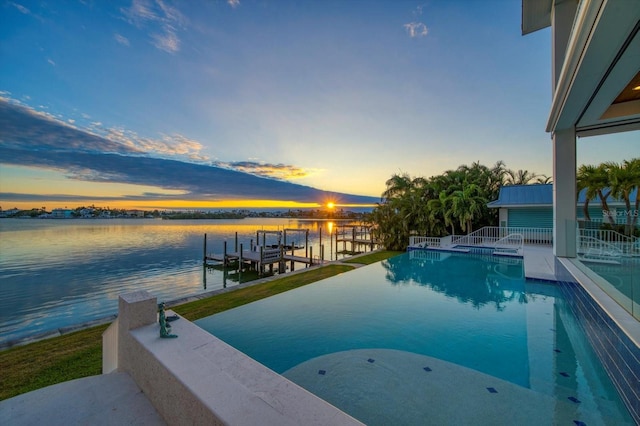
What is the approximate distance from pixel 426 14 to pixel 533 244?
1336cm

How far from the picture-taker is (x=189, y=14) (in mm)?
9555

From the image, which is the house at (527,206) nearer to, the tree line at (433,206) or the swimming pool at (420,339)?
the tree line at (433,206)

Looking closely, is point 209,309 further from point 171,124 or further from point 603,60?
point 171,124

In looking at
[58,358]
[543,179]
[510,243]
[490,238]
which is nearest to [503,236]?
[510,243]

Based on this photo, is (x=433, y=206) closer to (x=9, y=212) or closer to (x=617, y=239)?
(x=617, y=239)

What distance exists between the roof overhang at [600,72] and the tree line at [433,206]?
1017 cm

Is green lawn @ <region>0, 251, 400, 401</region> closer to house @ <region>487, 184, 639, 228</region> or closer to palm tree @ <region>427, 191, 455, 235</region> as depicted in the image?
palm tree @ <region>427, 191, 455, 235</region>

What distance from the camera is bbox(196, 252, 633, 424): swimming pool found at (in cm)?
363

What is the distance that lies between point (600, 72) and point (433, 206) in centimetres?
1384

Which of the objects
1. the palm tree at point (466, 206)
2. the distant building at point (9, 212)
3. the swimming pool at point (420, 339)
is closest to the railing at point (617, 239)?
the swimming pool at point (420, 339)

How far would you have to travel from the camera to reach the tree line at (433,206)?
57.2 feet

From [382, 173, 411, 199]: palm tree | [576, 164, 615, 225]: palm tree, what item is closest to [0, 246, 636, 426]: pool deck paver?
[576, 164, 615, 225]: palm tree

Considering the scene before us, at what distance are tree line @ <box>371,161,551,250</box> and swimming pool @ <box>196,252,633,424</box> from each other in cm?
840

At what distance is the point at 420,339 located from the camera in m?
5.42
